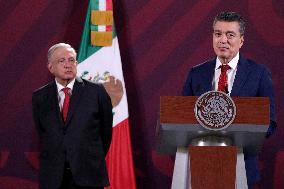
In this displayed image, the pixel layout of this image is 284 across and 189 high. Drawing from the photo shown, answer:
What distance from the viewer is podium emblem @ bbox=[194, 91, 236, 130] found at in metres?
2.42

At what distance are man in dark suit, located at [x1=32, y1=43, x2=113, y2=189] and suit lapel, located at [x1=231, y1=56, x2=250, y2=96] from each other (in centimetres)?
107

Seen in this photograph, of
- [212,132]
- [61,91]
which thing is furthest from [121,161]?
[212,132]

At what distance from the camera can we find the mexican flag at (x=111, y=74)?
5.04m

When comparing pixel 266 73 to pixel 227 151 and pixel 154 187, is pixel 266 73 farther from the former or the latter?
pixel 154 187

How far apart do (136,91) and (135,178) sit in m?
0.78

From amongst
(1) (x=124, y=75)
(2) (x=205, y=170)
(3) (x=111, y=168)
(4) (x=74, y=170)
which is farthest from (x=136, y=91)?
(2) (x=205, y=170)

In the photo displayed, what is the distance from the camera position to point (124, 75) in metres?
5.31

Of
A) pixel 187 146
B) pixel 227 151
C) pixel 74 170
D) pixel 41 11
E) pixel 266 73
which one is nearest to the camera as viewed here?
pixel 227 151

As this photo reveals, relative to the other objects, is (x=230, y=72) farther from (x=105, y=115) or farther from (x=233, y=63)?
(x=105, y=115)

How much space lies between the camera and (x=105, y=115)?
3742 mm

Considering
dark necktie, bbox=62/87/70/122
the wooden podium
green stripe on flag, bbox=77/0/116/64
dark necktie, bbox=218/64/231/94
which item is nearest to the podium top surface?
the wooden podium

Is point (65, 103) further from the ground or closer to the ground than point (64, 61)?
closer to the ground

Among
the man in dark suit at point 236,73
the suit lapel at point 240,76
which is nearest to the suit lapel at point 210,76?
the man in dark suit at point 236,73

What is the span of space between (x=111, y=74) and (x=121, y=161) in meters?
0.75
